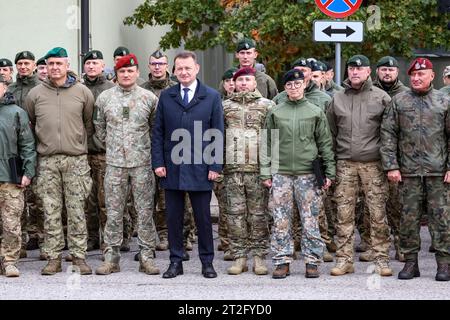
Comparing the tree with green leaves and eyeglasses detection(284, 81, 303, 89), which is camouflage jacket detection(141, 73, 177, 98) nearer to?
eyeglasses detection(284, 81, 303, 89)

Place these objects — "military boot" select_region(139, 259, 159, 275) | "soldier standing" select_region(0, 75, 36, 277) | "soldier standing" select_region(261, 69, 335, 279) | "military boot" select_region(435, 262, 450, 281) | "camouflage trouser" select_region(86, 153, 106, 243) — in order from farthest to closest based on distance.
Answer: "camouflage trouser" select_region(86, 153, 106, 243), "military boot" select_region(139, 259, 159, 275), "soldier standing" select_region(0, 75, 36, 277), "soldier standing" select_region(261, 69, 335, 279), "military boot" select_region(435, 262, 450, 281)

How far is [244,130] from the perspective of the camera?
11.6 metres

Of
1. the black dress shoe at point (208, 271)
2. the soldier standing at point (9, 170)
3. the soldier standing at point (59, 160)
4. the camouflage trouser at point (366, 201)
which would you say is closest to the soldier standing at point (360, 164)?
the camouflage trouser at point (366, 201)

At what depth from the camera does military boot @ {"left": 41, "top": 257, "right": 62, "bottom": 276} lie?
37.7ft

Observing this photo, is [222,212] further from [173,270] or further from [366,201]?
[366,201]

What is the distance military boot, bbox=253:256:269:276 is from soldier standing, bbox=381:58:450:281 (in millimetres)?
1364

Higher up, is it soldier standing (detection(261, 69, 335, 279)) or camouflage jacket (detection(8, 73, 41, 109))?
camouflage jacket (detection(8, 73, 41, 109))

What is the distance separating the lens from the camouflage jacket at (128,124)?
11.5 meters

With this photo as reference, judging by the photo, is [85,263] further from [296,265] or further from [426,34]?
[426,34]

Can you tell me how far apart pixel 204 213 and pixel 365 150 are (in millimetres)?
1732

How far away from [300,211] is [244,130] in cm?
103

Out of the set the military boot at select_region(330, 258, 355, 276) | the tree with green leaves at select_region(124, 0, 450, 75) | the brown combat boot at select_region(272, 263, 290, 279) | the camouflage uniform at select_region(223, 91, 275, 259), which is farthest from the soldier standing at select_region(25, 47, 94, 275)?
the tree with green leaves at select_region(124, 0, 450, 75)

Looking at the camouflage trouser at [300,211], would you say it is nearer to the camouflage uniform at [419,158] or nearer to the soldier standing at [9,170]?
the camouflage uniform at [419,158]
